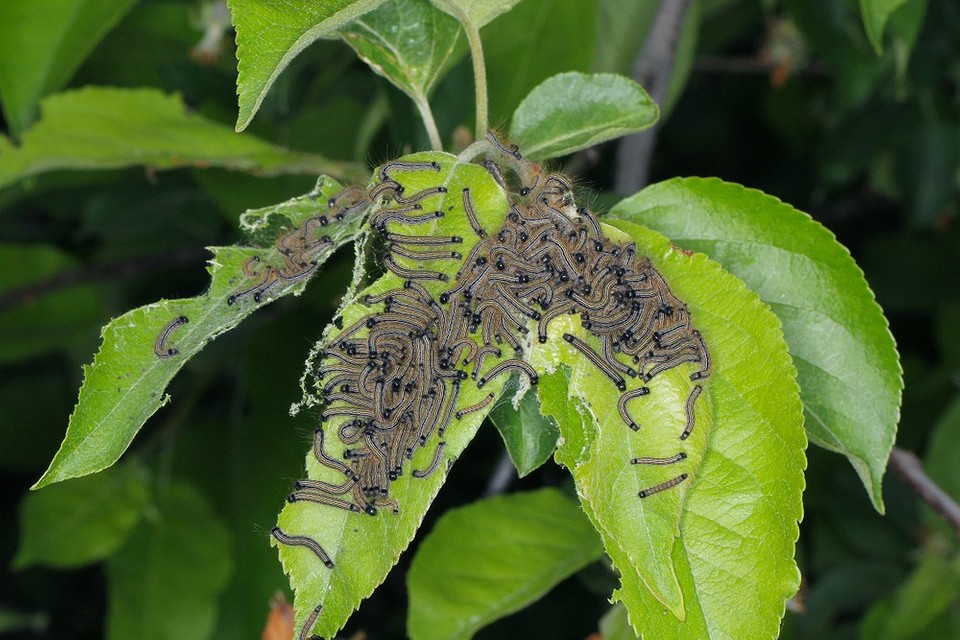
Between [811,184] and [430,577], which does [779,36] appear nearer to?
[811,184]

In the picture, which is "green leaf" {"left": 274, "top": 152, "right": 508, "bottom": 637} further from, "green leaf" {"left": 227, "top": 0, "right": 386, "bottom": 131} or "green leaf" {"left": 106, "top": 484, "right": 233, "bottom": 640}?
"green leaf" {"left": 106, "top": 484, "right": 233, "bottom": 640}

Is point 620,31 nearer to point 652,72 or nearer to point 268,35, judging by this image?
point 652,72

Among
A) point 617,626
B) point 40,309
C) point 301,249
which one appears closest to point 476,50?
point 301,249

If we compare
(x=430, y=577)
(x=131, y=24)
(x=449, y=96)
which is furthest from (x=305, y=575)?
(x=131, y=24)

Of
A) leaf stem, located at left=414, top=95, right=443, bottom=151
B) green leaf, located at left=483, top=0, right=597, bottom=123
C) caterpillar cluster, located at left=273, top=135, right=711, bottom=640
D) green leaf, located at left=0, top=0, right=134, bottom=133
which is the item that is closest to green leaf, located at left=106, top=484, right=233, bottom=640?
green leaf, located at left=0, top=0, right=134, bottom=133

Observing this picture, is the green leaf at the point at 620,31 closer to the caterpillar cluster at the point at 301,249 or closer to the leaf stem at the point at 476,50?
the leaf stem at the point at 476,50
